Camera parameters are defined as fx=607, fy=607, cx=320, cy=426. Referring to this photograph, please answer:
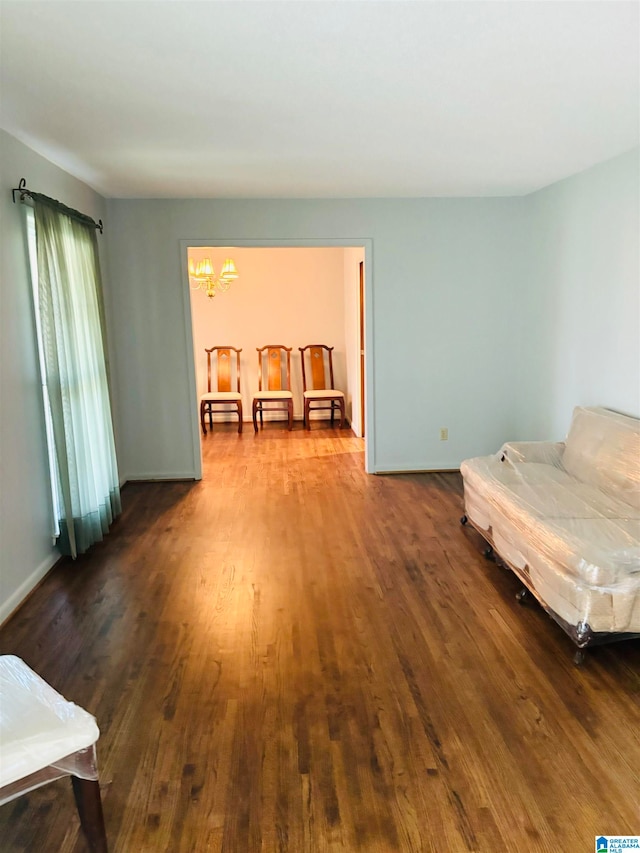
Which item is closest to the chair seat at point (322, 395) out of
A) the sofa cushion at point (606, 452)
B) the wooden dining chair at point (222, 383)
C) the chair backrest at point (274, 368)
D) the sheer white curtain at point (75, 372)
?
the chair backrest at point (274, 368)

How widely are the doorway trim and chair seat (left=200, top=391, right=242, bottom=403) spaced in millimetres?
2064

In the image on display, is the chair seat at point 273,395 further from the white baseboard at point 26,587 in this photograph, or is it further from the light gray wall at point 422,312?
the white baseboard at point 26,587

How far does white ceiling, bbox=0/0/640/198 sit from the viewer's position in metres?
1.85

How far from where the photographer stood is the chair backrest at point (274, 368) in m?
7.66

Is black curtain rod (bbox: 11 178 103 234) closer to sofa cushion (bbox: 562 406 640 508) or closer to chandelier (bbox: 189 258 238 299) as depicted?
chandelier (bbox: 189 258 238 299)

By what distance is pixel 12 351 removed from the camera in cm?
306

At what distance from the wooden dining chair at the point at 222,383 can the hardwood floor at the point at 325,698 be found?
341 centimetres

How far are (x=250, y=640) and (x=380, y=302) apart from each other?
10.5 ft

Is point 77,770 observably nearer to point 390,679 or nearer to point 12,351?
point 390,679

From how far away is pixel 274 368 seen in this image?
767 cm

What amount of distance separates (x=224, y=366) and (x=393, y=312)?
309 cm

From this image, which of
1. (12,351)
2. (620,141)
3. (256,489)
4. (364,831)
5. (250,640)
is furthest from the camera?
(256,489)

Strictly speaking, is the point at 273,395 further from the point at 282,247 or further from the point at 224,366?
the point at 282,247

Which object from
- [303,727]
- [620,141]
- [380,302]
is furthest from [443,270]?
[303,727]
